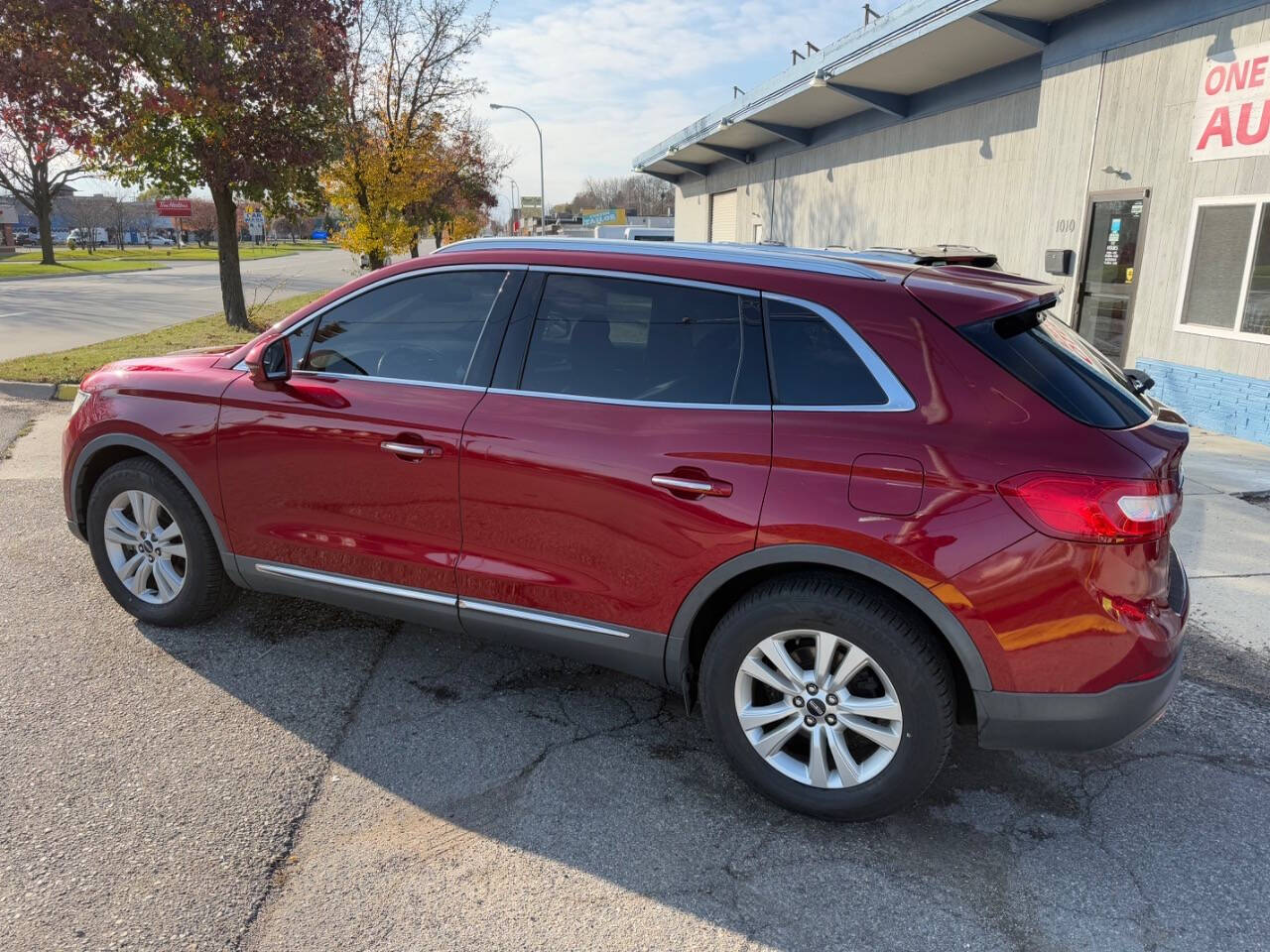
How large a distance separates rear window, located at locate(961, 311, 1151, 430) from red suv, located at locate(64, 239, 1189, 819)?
1 cm

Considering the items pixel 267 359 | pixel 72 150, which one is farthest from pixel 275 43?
pixel 267 359

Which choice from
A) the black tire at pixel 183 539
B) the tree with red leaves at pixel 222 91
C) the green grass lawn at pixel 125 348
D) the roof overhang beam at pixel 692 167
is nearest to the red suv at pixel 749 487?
the black tire at pixel 183 539

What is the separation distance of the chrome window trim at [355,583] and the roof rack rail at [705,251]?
137 centimetres

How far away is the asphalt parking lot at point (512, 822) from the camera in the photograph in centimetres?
245

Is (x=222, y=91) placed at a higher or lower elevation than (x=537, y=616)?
higher

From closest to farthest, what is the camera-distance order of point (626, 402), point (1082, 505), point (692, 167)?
point (1082, 505), point (626, 402), point (692, 167)

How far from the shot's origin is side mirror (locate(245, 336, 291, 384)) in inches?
144

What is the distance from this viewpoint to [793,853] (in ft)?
9.07

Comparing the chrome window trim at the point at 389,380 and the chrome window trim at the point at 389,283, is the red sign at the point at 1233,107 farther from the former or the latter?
the chrome window trim at the point at 389,380

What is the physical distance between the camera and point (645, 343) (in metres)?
3.14

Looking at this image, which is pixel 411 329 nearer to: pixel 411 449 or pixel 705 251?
pixel 411 449

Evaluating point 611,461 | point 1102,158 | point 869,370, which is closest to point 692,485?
point 611,461

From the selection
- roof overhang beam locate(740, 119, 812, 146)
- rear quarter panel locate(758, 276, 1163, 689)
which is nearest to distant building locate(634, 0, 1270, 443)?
roof overhang beam locate(740, 119, 812, 146)

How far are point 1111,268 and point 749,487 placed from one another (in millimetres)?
8985
